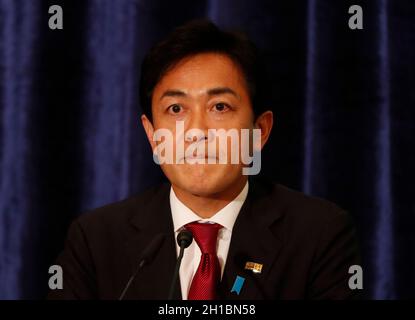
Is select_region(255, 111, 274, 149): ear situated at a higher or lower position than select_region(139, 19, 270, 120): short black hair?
lower

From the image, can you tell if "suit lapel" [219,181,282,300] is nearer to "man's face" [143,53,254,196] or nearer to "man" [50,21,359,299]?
"man" [50,21,359,299]

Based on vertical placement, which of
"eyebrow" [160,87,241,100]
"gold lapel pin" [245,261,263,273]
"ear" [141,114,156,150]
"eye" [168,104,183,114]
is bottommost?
"gold lapel pin" [245,261,263,273]

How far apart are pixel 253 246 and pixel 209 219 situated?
140mm

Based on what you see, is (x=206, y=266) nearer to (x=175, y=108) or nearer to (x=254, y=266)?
(x=254, y=266)

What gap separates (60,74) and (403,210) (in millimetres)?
1081

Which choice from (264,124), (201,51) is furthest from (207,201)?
(201,51)

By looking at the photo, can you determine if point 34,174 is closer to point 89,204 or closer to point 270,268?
point 89,204

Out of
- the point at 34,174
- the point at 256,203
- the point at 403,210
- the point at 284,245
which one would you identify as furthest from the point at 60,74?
the point at 403,210

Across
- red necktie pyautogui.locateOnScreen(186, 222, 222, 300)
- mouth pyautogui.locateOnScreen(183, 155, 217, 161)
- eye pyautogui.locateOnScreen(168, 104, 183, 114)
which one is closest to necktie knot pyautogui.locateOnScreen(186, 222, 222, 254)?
red necktie pyautogui.locateOnScreen(186, 222, 222, 300)

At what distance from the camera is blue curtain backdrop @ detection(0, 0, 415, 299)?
1581 mm

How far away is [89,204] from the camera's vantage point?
1615 millimetres

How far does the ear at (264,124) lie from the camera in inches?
58.1

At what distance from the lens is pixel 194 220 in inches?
55.0

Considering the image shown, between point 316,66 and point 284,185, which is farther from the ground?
point 316,66
